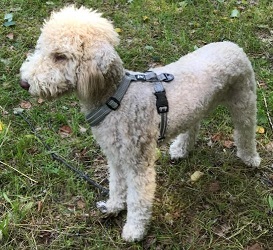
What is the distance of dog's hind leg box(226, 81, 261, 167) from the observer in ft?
11.8

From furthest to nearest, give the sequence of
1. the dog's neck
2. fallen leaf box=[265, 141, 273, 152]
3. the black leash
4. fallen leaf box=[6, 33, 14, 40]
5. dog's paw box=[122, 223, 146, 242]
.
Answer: fallen leaf box=[6, 33, 14, 40], fallen leaf box=[265, 141, 273, 152], the black leash, dog's paw box=[122, 223, 146, 242], the dog's neck

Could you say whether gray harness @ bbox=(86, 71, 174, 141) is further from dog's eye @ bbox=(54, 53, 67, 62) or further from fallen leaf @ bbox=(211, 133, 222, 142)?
fallen leaf @ bbox=(211, 133, 222, 142)

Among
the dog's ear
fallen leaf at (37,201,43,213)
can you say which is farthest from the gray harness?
fallen leaf at (37,201,43,213)

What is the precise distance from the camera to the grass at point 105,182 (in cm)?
344

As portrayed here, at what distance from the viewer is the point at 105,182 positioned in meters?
3.91

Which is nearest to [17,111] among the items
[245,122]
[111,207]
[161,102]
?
[111,207]

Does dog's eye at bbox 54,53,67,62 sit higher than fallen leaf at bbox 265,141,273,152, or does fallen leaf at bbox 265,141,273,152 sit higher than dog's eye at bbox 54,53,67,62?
dog's eye at bbox 54,53,67,62

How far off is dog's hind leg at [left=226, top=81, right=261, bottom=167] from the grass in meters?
0.13

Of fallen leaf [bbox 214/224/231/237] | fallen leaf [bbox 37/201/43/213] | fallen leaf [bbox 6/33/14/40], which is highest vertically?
fallen leaf [bbox 6/33/14/40]

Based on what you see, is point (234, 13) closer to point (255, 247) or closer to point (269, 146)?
point (269, 146)

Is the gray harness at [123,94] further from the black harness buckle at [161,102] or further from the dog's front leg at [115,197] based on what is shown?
the dog's front leg at [115,197]

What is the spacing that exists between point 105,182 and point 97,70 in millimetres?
1510

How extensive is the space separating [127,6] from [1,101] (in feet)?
8.26

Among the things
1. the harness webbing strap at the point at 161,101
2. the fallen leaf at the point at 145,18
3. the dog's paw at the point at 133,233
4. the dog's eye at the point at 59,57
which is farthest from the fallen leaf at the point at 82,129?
the fallen leaf at the point at 145,18
